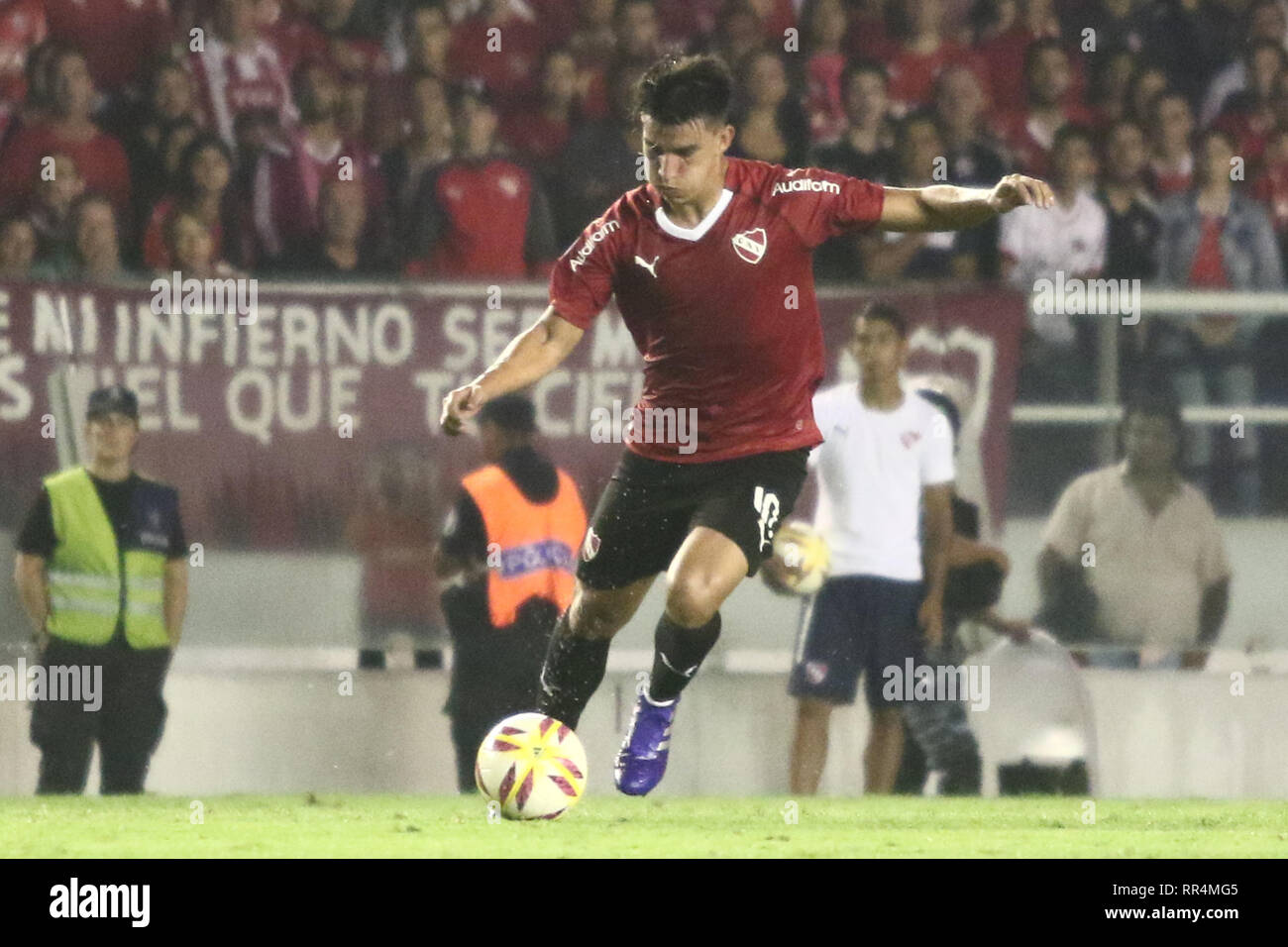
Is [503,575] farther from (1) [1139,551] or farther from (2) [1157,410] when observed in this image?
(2) [1157,410]

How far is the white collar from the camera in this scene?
703 centimetres

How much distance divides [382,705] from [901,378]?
2.60m

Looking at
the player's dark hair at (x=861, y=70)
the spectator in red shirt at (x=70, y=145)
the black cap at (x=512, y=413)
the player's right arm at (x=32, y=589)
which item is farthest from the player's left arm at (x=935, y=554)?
the spectator in red shirt at (x=70, y=145)

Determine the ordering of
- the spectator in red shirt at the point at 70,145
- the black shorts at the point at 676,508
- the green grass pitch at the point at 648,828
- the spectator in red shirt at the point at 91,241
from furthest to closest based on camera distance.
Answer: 1. the spectator in red shirt at the point at 70,145
2. the spectator in red shirt at the point at 91,241
3. the black shorts at the point at 676,508
4. the green grass pitch at the point at 648,828

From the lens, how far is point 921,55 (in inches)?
482

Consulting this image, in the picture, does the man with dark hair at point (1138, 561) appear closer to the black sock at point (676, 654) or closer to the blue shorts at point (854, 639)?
the blue shorts at point (854, 639)

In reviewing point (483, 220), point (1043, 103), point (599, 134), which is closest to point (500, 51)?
point (599, 134)

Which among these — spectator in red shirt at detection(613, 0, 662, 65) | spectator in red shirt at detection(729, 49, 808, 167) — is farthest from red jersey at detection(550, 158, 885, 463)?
spectator in red shirt at detection(613, 0, 662, 65)

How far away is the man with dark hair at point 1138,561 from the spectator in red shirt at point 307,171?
351 centimetres

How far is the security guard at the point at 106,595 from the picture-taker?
9.80 meters

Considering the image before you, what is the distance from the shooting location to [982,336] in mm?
10055

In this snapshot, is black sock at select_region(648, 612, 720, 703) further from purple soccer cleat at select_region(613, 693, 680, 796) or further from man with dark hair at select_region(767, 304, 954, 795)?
man with dark hair at select_region(767, 304, 954, 795)

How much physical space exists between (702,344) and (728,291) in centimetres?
18

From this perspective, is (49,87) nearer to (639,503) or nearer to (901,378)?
(901,378)
